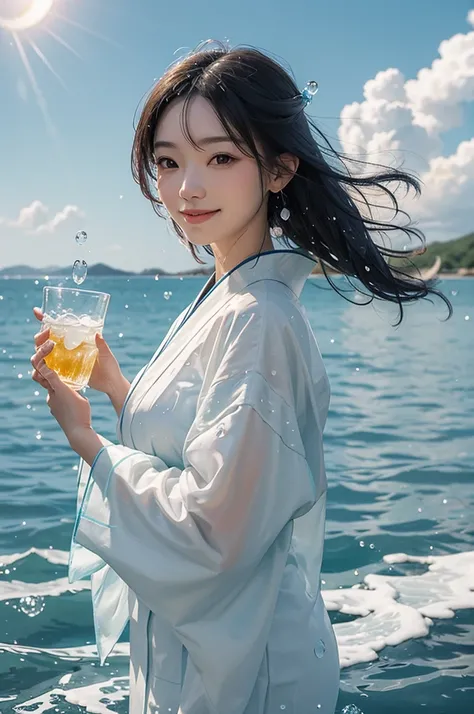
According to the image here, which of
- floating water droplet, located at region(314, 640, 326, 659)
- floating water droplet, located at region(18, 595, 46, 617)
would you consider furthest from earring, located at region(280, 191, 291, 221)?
floating water droplet, located at region(18, 595, 46, 617)

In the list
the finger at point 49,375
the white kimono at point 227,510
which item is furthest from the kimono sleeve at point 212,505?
the finger at point 49,375

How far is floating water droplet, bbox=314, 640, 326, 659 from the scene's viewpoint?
199 centimetres

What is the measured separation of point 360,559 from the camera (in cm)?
552

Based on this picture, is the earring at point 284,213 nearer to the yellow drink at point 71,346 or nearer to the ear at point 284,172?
the ear at point 284,172

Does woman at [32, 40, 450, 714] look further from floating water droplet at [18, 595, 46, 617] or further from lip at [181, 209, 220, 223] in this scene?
floating water droplet at [18, 595, 46, 617]

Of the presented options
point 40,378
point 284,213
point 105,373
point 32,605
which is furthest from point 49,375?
point 32,605

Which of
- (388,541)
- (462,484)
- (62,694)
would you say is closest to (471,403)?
(462,484)

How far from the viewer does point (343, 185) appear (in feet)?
7.27

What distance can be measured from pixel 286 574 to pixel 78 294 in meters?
0.77

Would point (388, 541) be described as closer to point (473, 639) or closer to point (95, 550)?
point (473, 639)

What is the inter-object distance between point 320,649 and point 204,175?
106cm

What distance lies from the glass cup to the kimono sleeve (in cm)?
34

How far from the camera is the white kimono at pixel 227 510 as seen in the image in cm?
177

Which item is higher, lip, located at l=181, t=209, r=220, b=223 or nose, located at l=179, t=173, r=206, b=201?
nose, located at l=179, t=173, r=206, b=201
